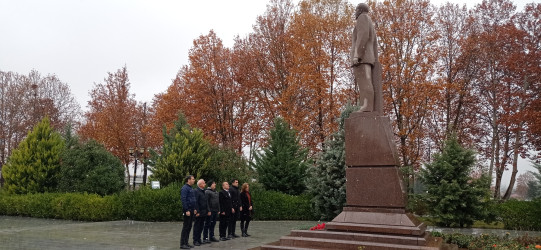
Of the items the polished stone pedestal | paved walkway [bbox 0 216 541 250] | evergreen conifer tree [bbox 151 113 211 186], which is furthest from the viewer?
evergreen conifer tree [bbox 151 113 211 186]

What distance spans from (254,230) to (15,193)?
13.1 metres

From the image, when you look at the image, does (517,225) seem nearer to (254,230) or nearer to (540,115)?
(540,115)

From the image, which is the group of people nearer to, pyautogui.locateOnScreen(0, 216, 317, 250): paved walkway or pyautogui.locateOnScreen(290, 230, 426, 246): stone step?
pyautogui.locateOnScreen(0, 216, 317, 250): paved walkway

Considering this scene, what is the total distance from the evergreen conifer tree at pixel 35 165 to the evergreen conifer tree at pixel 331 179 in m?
12.6

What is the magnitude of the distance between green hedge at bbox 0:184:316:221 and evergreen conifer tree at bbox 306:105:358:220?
1.23 metres

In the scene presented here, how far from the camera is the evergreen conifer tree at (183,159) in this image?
18.2 meters

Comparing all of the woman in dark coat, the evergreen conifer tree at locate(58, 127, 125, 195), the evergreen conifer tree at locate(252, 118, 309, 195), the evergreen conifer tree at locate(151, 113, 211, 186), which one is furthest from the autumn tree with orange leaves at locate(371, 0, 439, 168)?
A: the evergreen conifer tree at locate(58, 127, 125, 195)

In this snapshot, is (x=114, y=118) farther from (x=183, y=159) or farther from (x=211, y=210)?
(x=211, y=210)

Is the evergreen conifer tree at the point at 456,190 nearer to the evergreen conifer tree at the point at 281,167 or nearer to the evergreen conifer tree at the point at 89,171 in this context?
the evergreen conifer tree at the point at 281,167

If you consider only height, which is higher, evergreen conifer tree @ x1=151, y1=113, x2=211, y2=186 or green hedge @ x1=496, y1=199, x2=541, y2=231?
evergreen conifer tree @ x1=151, y1=113, x2=211, y2=186

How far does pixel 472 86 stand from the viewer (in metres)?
25.2

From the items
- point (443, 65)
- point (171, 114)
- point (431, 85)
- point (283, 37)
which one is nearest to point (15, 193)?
point (171, 114)

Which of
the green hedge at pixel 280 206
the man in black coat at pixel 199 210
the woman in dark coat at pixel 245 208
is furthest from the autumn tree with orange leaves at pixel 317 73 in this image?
the man in black coat at pixel 199 210

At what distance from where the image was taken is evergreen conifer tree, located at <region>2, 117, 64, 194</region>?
65.6ft
